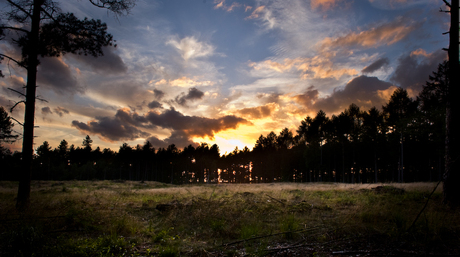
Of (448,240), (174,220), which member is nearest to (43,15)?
(174,220)

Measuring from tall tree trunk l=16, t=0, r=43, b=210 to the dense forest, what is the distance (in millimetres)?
1523

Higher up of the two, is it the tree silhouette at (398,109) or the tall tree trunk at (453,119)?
the tree silhouette at (398,109)

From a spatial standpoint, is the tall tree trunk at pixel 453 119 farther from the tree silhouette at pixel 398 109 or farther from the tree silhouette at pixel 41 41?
the tree silhouette at pixel 398 109

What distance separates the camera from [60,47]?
31.4 ft

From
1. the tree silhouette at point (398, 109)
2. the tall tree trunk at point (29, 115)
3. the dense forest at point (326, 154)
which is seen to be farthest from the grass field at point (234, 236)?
the tree silhouette at point (398, 109)

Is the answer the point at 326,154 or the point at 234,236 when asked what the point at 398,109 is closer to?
the point at 326,154

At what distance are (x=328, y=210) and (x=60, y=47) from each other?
13260 millimetres

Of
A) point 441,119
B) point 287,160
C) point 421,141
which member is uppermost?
point 441,119

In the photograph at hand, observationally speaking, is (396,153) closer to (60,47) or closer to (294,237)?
(294,237)

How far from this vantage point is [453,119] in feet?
26.0

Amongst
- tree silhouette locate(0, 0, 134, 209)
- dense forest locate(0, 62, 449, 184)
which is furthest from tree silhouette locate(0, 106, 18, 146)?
tree silhouette locate(0, 0, 134, 209)

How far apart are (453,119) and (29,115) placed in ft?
51.7

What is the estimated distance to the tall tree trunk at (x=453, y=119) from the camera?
7.64 meters

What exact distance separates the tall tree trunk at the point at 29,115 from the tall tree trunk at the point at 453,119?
1506 centimetres
